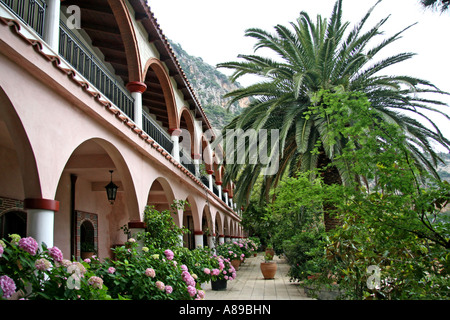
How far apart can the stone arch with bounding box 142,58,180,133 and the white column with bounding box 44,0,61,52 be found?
10.9ft

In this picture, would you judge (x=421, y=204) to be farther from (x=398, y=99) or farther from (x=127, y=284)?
(x=398, y=99)

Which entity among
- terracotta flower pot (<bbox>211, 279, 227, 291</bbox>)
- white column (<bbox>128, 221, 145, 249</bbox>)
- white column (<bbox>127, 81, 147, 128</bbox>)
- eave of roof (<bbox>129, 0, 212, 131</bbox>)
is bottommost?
terracotta flower pot (<bbox>211, 279, 227, 291</bbox>)

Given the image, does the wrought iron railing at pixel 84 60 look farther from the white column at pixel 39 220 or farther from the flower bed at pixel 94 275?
the flower bed at pixel 94 275

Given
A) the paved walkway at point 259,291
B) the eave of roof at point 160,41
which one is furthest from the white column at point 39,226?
the paved walkway at point 259,291

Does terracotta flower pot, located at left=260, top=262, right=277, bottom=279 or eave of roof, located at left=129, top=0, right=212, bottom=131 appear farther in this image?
terracotta flower pot, located at left=260, top=262, right=277, bottom=279

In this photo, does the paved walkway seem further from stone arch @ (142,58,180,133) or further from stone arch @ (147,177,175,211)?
stone arch @ (142,58,180,133)

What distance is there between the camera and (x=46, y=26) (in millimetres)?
5246

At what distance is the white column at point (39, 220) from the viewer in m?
4.40

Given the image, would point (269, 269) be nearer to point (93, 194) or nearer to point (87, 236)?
point (87, 236)

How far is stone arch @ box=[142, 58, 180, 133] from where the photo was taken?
1028 centimetres

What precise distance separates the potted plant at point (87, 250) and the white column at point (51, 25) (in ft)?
20.9

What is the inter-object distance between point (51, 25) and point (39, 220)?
269cm

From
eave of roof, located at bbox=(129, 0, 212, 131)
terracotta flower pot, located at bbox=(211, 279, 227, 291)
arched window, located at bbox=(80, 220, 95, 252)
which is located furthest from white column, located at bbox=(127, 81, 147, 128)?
terracotta flower pot, located at bbox=(211, 279, 227, 291)
